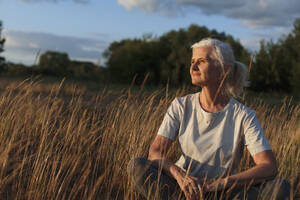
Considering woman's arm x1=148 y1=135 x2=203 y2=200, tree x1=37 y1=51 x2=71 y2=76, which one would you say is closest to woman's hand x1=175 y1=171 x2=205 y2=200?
woman's arm x1=148 y1=135 x2=203 y2=200

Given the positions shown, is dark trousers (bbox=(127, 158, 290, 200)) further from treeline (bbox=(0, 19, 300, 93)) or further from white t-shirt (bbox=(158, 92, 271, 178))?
treeline (bbox=(0, 19, 300, 93))

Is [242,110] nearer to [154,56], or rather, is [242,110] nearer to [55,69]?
[55,69]

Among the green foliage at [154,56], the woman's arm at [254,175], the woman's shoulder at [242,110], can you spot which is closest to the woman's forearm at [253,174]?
the woman's arm at [254,175]

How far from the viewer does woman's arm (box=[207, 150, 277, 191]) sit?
1.86 m

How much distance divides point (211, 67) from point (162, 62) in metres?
21.4

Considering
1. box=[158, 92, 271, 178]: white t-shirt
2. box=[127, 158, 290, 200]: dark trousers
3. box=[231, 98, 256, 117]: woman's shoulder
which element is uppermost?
box=[231, 98, 256, 117]: woman's shoulder

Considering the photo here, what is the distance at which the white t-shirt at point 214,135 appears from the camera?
6.56 ft

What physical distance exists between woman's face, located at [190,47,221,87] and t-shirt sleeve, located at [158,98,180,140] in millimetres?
233

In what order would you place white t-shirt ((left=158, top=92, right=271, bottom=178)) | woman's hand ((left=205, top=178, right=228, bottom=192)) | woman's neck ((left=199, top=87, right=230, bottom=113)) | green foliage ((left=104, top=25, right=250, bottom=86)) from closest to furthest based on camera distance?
woman's hand ((left=205, top=178, right=228, bottom=192)), white t-shirt ((left=158, top=92, right=271, bottom=178)), woman's neck ((left=199, top=87, right=230, bottom=113)), green foliage ((left=104, top=25, right=250, bottom=86))

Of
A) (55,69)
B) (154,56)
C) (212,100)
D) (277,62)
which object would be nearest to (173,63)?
(154,56)

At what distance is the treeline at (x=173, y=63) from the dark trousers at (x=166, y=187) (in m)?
15.1

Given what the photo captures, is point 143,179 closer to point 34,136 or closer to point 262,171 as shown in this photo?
point 262,171

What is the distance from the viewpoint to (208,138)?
2037 mm

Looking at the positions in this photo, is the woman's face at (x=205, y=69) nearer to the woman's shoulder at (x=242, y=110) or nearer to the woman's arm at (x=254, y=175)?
the woman's shoulder at (x=242, y=110)
